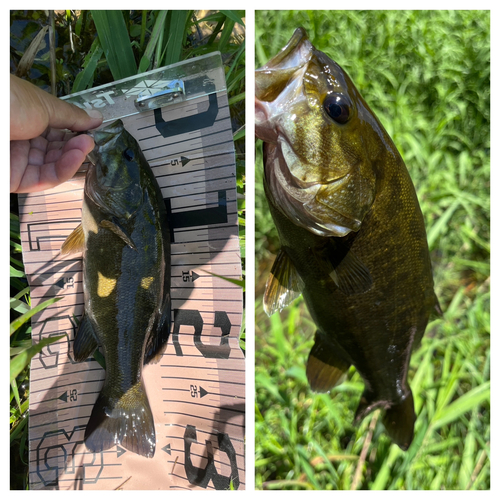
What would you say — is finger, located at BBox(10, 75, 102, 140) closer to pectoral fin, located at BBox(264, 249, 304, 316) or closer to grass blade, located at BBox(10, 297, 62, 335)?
grass blade, located at BBox(10, 297, 62, 335)

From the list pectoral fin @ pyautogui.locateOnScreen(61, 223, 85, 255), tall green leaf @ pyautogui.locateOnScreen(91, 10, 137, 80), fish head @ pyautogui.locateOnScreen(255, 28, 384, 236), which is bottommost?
pectoral fin @ pyautogui.locateOnScreen(61, 223, 85, 255)

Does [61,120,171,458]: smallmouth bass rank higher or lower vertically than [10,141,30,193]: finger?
lower

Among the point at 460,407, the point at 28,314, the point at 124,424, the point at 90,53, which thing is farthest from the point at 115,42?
the point at 460,407

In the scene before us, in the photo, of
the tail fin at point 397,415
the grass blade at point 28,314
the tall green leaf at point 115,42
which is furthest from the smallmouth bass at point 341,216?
the grass blade at point 28,314

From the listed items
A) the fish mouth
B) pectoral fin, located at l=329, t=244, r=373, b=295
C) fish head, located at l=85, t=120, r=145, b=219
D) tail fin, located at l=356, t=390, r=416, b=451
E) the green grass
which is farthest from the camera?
the green grass

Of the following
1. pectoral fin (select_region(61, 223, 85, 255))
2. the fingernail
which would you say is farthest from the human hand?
pectoral fin (select_region(61, 223, 85, 255))

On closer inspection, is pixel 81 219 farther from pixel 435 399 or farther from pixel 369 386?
pixel 435 399
